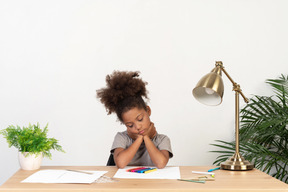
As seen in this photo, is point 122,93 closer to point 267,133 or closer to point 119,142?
point 119,142

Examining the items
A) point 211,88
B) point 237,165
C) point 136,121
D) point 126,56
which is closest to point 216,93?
point 211,88

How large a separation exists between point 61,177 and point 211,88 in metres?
0.83

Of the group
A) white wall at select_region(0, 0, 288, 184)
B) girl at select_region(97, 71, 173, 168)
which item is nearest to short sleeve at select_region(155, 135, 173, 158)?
girl at select_region(97, 71, 173, 168)

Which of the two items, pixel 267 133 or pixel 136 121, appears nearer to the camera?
pixel 136 121

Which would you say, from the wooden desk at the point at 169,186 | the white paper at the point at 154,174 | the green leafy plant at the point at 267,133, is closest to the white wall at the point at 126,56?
the green leafy plant at the point at 267,133

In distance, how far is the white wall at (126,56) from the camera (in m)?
3.60

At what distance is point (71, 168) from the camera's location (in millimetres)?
2029

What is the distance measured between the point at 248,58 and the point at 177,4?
0.85 meters

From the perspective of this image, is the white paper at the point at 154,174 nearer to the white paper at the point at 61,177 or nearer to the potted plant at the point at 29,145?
the white paper at the point at 61,177

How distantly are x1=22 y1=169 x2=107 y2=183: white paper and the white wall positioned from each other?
5.69 feet

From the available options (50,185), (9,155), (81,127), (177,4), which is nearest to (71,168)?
(50,185)

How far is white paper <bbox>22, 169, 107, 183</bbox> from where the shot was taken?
167cm

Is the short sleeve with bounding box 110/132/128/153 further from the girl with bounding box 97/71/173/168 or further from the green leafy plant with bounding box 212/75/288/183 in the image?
the green leafy plant with bounding box 212/75/288/183

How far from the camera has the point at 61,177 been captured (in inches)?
69.0
